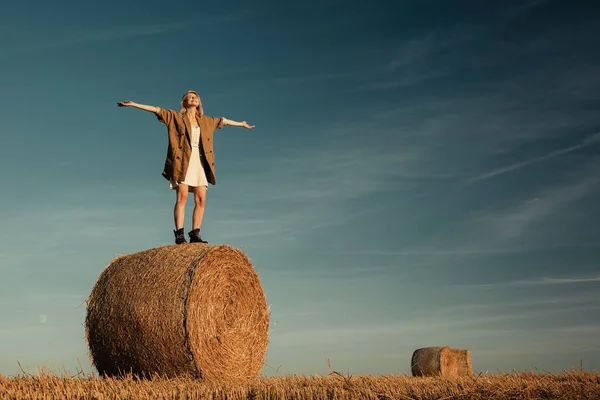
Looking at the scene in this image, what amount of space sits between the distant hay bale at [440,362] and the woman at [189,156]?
6152 millimetres

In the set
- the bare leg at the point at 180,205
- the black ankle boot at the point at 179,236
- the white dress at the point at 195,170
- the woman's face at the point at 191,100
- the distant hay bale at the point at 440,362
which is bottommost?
the distant hay bale at the point at 440,362

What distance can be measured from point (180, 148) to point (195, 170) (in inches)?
15.1

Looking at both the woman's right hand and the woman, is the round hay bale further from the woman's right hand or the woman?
the woman's right hand

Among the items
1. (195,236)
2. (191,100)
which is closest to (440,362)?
(195,236)

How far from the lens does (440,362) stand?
13.1 meters

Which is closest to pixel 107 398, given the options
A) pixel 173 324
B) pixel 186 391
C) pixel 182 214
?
pixel 186 391

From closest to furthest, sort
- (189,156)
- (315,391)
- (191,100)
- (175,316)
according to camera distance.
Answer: (315,391) < (175,316) < (189,156) < (191,100)

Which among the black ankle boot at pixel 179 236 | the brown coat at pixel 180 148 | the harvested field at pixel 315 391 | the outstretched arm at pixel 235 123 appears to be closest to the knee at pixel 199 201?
the brown coat at pixel 180 148

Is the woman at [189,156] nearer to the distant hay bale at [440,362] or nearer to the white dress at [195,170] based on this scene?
the white dress at [195,170]

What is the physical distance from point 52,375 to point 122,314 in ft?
3.45

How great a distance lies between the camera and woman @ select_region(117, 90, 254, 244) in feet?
31.0

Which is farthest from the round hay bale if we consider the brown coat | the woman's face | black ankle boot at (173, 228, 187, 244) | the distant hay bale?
the distant hay bale

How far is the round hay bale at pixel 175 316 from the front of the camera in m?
7.96

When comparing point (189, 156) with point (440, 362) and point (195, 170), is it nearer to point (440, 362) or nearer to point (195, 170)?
point (195, 170)
